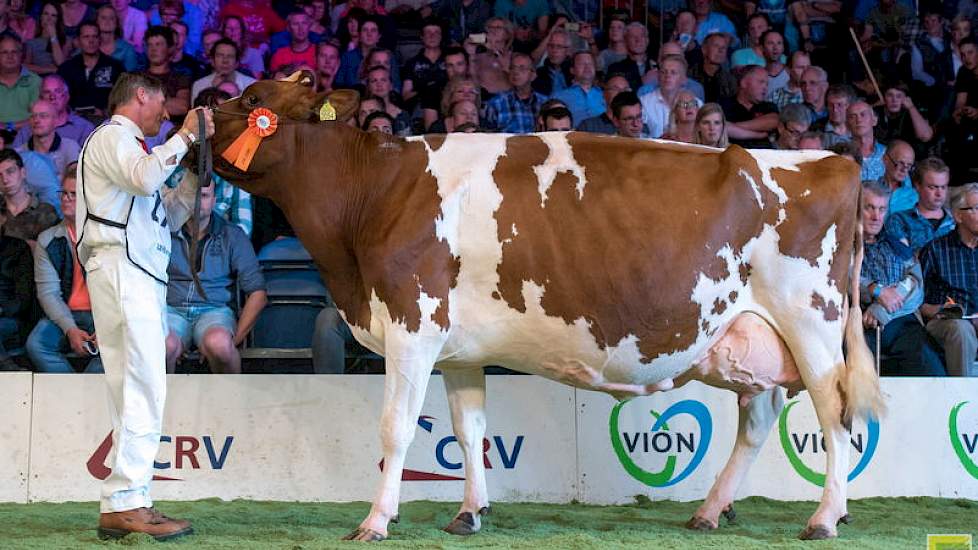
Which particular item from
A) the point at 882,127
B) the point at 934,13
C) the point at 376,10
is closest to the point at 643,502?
the point at 882,127

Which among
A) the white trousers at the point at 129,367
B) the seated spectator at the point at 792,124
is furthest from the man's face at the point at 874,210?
the white trousers at the point at 129,367

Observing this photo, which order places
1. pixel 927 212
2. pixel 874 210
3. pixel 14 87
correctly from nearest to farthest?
pixel 874 210
pixel 927 212
pixel 14 87

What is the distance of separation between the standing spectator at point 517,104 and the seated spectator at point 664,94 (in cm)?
96

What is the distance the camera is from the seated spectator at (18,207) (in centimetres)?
930

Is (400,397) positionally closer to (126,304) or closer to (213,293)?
(126,304)

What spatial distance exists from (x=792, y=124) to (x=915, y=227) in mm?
1254

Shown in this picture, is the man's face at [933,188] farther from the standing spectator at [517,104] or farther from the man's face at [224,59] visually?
the man's face at [224,59]

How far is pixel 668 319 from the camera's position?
6559 mm

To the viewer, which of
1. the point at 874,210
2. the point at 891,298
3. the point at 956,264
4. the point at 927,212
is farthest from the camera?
the point at 927,212

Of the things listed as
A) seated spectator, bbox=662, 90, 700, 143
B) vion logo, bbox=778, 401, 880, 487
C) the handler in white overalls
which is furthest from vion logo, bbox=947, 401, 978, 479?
the handler in white overalls

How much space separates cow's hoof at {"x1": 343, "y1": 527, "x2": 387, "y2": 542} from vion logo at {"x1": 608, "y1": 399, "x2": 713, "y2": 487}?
217cm

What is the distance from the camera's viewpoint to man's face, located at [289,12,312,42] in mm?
12156

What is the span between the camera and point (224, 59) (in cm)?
1141

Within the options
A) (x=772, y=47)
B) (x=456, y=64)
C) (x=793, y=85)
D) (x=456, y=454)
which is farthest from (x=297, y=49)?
(x=456, y=454)
